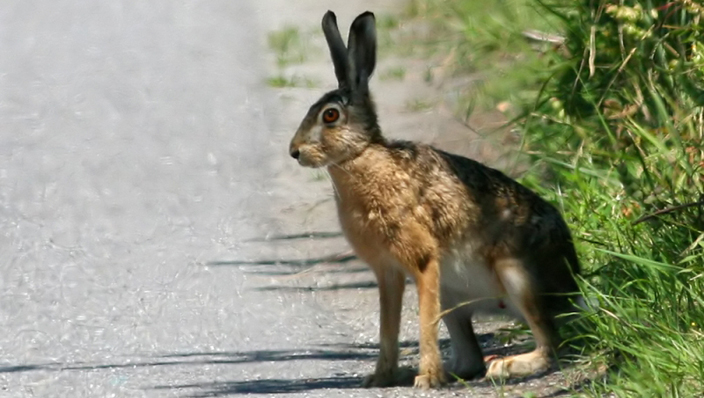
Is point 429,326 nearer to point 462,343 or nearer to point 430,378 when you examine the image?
point 430,378

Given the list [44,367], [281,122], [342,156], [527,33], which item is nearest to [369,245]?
[342,156]

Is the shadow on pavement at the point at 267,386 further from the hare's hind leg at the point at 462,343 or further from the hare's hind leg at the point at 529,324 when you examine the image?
the hare's hind leg at the point at 529,324

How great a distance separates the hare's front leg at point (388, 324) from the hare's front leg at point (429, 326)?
0.36ft

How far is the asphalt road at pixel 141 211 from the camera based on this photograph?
5.19 m

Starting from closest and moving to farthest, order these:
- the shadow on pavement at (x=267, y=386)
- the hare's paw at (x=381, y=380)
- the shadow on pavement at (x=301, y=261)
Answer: the shadow on pavement at (x=267, y=386)
the hare's paw at (x=381, y=380)
the shadow on pavement at (x=301, y=261)

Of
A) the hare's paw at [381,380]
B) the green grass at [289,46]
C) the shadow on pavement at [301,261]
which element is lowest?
the hare's paw at [381,380]

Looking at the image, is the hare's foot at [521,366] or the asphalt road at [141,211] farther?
the asphalt road at [141,211]

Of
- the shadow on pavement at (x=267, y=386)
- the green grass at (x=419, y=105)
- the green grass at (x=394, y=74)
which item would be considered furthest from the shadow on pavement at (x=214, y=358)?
the green grass at (x=394, y=74)

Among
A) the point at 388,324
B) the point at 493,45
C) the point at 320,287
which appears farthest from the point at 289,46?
the point at 388,324

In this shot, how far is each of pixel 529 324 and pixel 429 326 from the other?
371 millimetres

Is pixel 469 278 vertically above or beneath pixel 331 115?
beneath

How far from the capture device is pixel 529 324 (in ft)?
16.3

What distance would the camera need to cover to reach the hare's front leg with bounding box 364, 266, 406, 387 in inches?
192

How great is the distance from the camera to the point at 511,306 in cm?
507
